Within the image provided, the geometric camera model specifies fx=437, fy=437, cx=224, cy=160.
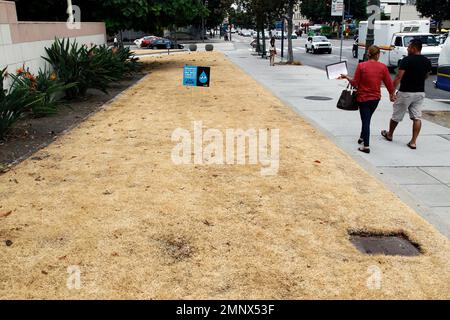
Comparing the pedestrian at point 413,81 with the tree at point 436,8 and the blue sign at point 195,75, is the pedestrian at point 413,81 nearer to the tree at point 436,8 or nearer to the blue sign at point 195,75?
the blue sign at point 195,75

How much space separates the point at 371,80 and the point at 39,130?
698 cm

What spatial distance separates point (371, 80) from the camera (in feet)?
25.3

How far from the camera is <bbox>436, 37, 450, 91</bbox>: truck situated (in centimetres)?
1250

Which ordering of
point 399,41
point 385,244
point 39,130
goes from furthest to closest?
1. point 399,41
2. point 39,130
3. point 385,244

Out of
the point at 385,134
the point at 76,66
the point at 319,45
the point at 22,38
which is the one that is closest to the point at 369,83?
the point at 385,134

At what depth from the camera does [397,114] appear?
27.3ft

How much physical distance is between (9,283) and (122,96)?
11.6 metres

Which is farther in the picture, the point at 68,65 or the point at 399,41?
the point at 399,41

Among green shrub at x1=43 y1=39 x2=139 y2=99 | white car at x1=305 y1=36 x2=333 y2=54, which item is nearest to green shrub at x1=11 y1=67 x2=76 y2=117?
green shrub at x1=43 y1=39 x2=139 y2=99

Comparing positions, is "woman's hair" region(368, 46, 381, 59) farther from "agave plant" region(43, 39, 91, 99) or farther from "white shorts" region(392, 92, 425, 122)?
"agave plant" region(43, 39, 91, 99)

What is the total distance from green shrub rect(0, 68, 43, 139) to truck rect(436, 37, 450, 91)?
1080 centimetres

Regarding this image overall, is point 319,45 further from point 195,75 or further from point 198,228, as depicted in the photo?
point 198,228


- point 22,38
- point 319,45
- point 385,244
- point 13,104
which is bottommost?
point 385,244
